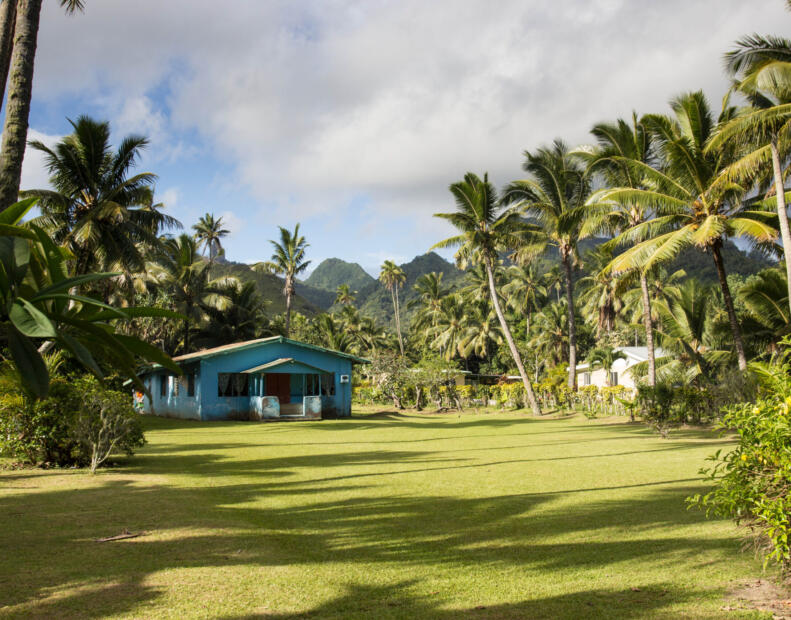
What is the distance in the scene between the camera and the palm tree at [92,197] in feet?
70.6

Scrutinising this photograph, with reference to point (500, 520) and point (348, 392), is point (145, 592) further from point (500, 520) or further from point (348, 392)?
point (348, 392)

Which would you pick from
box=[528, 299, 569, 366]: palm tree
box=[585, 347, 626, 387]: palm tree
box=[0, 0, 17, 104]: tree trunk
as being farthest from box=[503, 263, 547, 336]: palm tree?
box=[0, 0, 17, 104]: tree trunk

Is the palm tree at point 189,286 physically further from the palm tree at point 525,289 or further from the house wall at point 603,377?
the palm tree at point 525,289

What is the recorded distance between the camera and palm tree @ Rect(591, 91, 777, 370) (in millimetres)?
18391

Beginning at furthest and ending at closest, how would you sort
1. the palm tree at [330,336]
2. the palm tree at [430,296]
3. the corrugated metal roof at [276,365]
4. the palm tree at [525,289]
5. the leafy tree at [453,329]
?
the palm tree at [430,296] → the palm tree at [525,289] → the leafy tree at [453,329] → the palm tree at [330,336] → the corrugated metal roof at [276,365]

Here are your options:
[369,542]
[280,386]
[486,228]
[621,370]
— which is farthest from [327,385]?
[369,542]

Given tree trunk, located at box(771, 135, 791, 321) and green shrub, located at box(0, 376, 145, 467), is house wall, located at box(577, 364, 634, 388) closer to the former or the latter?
tree trunk, located at box(771, 135, 791, 321)

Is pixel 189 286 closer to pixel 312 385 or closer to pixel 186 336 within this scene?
pixel 186 336

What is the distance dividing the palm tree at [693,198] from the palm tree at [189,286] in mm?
27226

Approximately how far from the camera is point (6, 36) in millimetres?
8680

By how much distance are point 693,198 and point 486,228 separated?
1205 centimetres

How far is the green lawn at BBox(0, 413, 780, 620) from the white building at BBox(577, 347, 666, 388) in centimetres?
2467

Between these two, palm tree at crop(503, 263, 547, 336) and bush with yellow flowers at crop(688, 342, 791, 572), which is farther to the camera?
palm tree at crop(503, 263, 547, 336)

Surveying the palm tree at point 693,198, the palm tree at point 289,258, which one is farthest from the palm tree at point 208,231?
the palm tree at point 693,198
